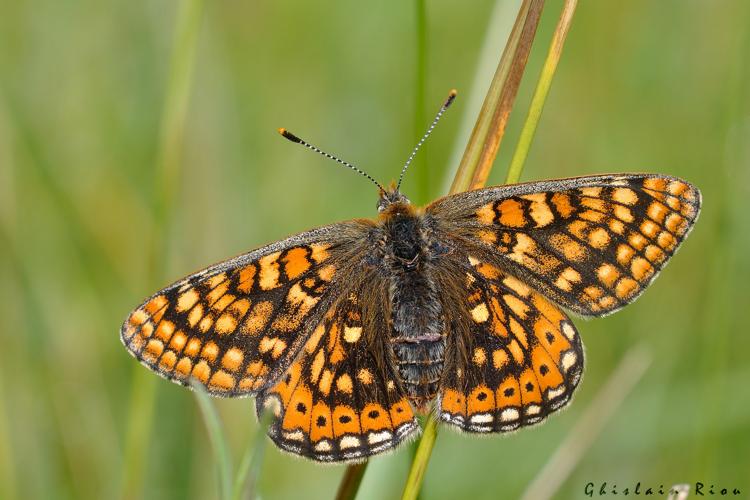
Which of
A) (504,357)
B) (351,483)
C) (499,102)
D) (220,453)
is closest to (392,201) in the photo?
(504,357)

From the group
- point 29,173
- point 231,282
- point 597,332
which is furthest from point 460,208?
point 29,173

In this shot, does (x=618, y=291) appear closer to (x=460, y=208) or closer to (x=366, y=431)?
(x=460, y=208)

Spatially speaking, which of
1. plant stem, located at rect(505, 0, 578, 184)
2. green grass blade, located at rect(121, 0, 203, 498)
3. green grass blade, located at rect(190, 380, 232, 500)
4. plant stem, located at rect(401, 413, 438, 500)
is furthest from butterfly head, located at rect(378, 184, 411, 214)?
green grass blade, located at rect(190, 380, 232, 500)

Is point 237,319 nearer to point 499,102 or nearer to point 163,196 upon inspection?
point 163,196

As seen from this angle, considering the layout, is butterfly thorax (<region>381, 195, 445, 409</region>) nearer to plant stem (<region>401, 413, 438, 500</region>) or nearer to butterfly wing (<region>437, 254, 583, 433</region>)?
butterfly wing (<region>437, 254, 583, 433</region>)

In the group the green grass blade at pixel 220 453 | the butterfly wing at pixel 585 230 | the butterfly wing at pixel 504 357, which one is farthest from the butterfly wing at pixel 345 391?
the green grass blade at pixel 220 453

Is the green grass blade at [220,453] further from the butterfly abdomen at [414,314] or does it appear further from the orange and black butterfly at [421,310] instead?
the butterfly abdomen at [414,314]

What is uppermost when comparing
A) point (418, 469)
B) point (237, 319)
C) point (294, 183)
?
point (418, 469)
